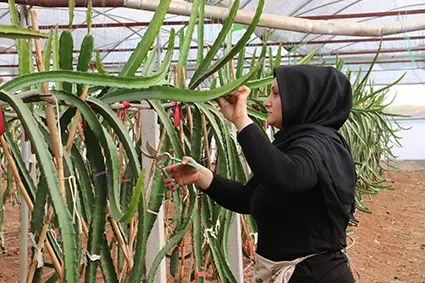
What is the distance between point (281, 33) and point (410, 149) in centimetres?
479

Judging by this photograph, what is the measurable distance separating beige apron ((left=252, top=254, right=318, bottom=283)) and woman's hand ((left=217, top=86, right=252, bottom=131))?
29 centimetres

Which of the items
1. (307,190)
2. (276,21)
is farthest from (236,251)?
(276,21)

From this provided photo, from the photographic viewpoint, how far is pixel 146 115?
1418 millimetres

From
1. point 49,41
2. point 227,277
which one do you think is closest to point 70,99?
point 49,41

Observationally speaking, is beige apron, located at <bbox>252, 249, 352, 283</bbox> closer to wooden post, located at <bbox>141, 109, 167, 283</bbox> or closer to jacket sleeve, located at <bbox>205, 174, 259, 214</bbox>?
jacket sleeve, located at <bbox>205, 174, 259, 214</bbox>

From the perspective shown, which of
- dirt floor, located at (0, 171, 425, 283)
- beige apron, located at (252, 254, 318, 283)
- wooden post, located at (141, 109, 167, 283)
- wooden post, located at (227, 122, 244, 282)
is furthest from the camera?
dirt floor, located at (0, 171, 425, 283)

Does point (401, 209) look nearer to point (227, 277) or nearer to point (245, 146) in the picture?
point (227, 277)

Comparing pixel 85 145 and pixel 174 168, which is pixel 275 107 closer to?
pixel 174 168

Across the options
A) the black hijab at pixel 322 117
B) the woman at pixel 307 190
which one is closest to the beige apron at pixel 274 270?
the woman at pixel 307 190

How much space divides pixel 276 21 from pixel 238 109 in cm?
154

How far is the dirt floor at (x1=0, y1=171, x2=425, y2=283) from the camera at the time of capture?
2.85 m

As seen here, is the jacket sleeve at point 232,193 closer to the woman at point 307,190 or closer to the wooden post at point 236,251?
the woman at point 307,190

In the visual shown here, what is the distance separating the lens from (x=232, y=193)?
4.13 feet

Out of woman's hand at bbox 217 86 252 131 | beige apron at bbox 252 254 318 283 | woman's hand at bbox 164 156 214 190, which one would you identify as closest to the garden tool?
woman's hand at bbox 164 156 214 190
